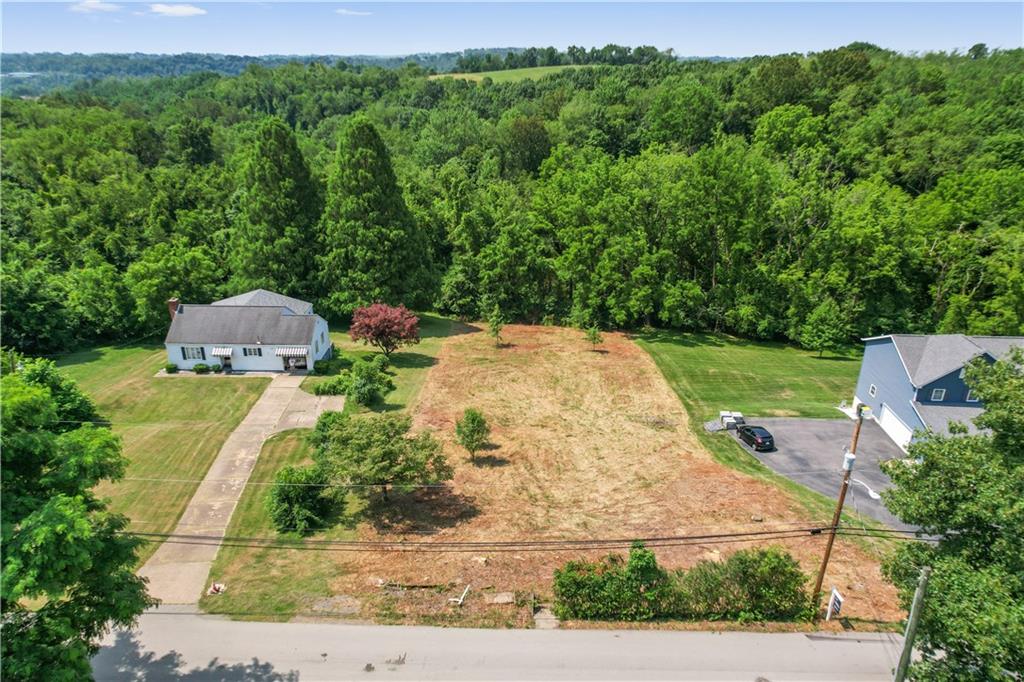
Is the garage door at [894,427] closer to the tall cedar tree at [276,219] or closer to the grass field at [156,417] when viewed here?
the grass field at [156,417]

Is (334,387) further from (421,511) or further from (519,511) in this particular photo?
(519,511)

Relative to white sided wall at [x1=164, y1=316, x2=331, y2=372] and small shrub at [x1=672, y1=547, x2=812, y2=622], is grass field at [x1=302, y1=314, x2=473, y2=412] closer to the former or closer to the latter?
white sided wall at [x1=164, y1=316, x2=331, y2=372]

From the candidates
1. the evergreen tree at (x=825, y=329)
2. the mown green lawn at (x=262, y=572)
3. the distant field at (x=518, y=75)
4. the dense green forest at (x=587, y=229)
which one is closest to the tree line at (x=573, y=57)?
the distant field at (x=518, y=75)

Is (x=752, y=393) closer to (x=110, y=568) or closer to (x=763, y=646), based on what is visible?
(x=763, y=646)

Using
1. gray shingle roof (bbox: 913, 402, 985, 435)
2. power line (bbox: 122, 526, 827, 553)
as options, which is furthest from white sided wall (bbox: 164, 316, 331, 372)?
gray shingle roof (bbox: 913, 402, 985, 435)

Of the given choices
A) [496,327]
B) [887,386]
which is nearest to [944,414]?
[887,386]

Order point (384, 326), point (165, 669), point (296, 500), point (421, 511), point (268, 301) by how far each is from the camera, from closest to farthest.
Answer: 1. point (165, 669)
2. point (296, 500)
3. point (421, 511)
4. point (384, 326)
5. point (268, 301)
